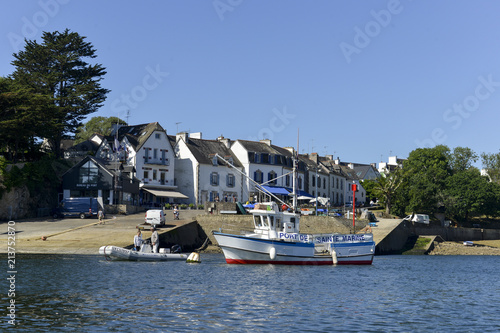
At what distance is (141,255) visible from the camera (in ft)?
152

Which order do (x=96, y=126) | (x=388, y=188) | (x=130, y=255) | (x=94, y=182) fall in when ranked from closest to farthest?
(x=130, y=255) → (x=94, y=182) → (x=388, y=188) → (x=96, y=126)

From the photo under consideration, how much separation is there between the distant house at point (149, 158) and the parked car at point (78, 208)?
12187 millimetres

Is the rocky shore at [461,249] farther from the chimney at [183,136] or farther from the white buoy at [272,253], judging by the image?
the chimney at [183,136]

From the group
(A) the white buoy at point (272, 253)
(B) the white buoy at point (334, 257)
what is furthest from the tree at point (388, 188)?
(A) the white buoy at point (272, 253)

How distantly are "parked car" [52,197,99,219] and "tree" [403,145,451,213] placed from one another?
5043cm

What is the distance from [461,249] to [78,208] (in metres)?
50.0

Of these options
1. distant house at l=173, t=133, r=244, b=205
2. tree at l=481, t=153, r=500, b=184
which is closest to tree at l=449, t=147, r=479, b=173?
tree at l=481, t=153, r=500, b=184

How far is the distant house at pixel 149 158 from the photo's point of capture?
273 feet

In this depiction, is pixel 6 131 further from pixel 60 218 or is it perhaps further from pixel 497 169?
pixel 497 169

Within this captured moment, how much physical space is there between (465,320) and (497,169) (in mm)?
110007

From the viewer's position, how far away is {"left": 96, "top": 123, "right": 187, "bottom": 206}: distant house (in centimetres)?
8306

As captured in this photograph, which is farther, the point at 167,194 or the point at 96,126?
the point at 96,126

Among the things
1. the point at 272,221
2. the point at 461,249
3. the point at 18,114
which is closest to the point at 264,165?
the point at 461,249

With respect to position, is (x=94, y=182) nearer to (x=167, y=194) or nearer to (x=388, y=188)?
(x=167, y=194)
